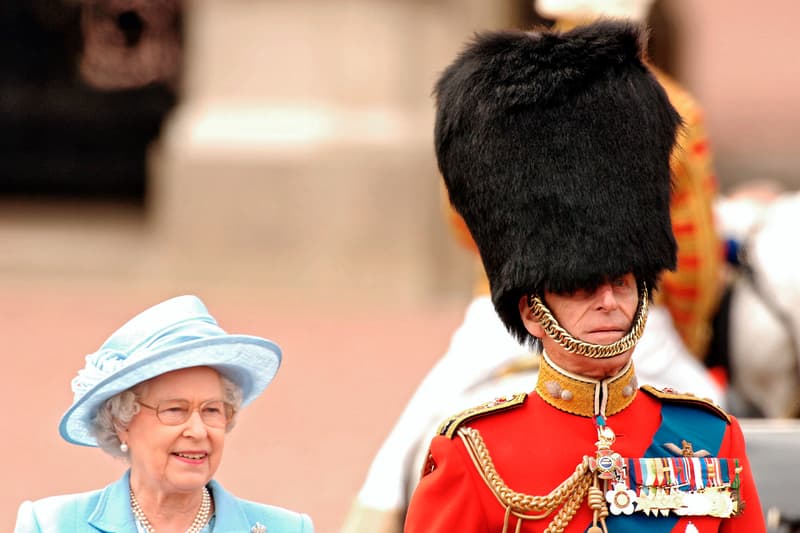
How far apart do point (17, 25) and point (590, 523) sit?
1074 cm

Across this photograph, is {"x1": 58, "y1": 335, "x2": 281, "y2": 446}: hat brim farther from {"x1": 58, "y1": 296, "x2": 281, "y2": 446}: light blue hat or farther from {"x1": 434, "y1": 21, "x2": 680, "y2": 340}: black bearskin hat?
{"x1": 434, "y1": 21, "x2": 680, "y2": 340}: black bearskin hat

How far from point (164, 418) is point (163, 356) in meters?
0.13

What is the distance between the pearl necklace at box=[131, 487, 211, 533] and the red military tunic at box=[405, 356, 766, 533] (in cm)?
38

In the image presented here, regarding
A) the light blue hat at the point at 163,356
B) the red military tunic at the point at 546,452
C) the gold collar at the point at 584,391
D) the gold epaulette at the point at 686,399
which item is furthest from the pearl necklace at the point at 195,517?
the gold epaulette at the point at 686,399

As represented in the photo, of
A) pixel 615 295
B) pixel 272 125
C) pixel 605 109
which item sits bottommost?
pixel 272 125

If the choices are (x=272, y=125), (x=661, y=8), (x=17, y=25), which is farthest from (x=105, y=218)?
(x=661, y=8)

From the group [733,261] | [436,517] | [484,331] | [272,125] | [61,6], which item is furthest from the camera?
[61,6]

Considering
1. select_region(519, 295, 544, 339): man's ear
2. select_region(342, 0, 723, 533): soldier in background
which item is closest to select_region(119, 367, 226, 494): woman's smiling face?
select_region(519, 295, 544, 339): man's ear

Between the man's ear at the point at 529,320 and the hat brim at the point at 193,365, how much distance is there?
0.48m

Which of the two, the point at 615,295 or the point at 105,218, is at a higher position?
the point at 615,295

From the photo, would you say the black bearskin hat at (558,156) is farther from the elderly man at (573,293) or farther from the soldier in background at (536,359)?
the soldier in background at (536,359)

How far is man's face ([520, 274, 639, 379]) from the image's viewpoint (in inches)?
136

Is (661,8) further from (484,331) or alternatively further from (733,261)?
(484,331)

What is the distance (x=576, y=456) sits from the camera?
11.5 feet
